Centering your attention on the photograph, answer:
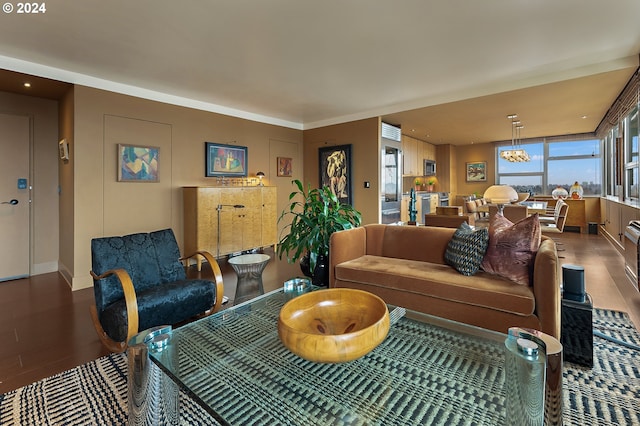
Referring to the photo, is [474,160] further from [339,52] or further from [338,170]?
[339,52]

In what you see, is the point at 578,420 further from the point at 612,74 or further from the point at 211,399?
the point at 612,74

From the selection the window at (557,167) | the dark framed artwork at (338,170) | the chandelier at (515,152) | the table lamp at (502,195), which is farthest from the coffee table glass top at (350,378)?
the window at (557,167)

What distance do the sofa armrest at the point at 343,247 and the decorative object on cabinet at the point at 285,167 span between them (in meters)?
3.55

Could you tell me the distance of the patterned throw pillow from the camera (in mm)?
2330

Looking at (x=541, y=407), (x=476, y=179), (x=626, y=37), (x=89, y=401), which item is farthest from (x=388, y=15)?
(x=476, y=179)

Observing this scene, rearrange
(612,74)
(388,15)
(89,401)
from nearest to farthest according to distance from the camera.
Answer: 1. (89,401)
2. (388,15)
3. (612,74)

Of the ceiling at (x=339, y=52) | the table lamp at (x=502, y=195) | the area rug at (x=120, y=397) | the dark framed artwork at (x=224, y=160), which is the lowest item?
the area rug at (x=120, y=397)

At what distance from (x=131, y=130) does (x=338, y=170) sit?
3707mm

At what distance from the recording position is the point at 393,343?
1.44 meters

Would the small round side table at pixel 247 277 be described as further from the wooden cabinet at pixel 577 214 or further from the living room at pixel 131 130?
the wooden cabinet at pixel 577 214

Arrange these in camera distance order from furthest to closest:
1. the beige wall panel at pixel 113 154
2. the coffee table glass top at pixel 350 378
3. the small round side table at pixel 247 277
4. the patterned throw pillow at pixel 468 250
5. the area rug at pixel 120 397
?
the beige wall panel at pixel 113 154
the small round side table at pixel 247 277
the patterned throw pillow at pixel 468 250
the area rug at pixel 120 397
the coffee table glass top at pixel 350 378

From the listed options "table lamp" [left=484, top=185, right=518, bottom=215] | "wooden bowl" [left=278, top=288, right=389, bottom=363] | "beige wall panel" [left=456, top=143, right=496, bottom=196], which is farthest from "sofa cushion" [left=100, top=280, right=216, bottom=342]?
"beige wall panel" [left=456, top=143, right=496, bottom=196]

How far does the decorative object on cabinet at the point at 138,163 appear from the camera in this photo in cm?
406

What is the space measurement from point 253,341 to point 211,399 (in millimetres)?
425
